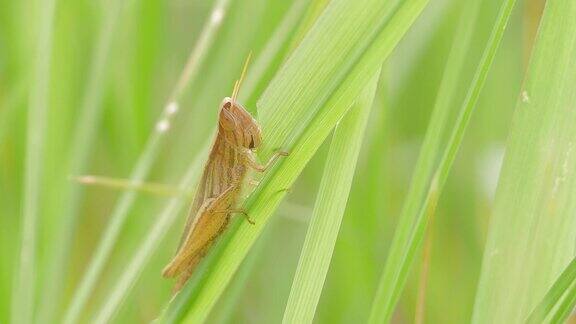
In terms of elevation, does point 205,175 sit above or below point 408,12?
below

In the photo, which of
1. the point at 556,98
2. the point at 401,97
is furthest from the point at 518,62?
the point at 556,98

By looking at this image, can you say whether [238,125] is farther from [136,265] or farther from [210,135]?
[210,135]

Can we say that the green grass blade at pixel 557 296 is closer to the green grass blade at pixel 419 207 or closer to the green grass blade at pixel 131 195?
the green grass blade at pixel 419 207

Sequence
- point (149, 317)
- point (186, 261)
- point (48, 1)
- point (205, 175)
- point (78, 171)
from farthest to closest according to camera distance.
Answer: point (149, 317), point (78, 171), point (48, 1), point (205, 175), point (186, 261)

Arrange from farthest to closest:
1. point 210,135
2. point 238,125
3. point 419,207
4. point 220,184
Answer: point 210,135 → point 220,184 → point 238,125 → point 419,207

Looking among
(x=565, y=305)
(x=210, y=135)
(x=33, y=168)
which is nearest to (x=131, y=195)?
(x=33, y=168)

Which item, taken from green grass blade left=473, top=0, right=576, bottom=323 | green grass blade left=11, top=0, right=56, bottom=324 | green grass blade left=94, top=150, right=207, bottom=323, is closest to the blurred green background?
green grass blade left=11, top=0, right=56, bottom=324

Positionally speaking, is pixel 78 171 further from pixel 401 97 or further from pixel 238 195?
pixel 401 97
